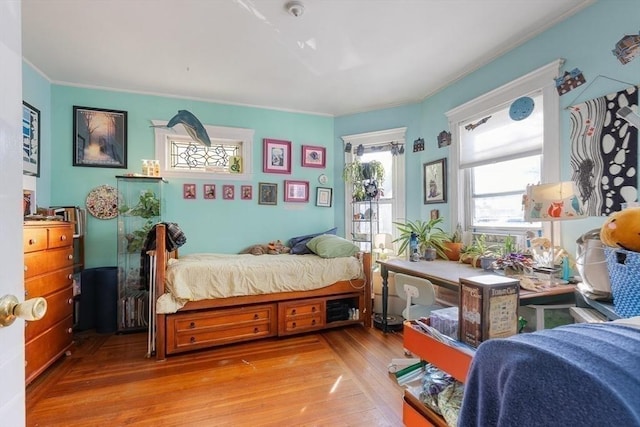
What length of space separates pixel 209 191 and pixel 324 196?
1449mm

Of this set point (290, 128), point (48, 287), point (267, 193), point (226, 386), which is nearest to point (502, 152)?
point (290, 128)

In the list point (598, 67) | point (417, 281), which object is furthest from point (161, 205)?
point (598, 67)

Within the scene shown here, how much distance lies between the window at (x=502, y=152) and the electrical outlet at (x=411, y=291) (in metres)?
1.10

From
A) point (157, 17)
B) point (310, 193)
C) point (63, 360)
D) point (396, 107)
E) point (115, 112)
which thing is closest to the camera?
point (157, 17)

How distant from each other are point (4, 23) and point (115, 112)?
3197 millimetres

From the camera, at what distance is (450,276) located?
6.61 feet

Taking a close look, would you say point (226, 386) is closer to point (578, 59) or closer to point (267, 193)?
point (267, 193)

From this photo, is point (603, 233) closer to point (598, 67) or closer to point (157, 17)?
point (598, 67)

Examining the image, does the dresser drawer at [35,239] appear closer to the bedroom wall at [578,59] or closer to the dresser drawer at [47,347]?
the dresser drawer at [47,347]

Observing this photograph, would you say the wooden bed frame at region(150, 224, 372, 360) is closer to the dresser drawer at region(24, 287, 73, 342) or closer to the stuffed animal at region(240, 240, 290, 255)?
the dresser drawer at region(24, 287, 73, 342)

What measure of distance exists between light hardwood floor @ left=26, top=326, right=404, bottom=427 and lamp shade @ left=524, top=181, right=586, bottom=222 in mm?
1444

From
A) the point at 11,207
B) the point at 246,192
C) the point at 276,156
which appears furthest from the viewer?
the point at 276,156

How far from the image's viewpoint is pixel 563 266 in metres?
1.91

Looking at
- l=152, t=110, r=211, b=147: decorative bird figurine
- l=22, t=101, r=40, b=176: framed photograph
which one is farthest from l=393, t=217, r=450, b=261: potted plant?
l=22, t=101, r=40, b=176: framed photograph
